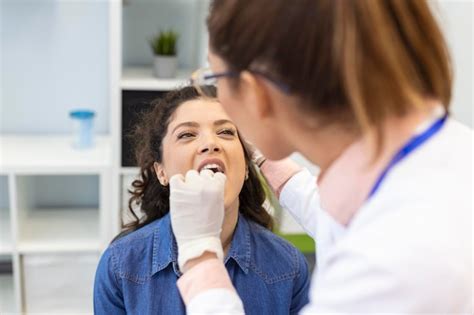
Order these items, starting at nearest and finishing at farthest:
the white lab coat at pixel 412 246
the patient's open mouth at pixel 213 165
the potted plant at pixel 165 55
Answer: the white lab coat at pixel 412 246 < the patient's open mouth at pixel 213 165 < the potted plant at pixel 165 55

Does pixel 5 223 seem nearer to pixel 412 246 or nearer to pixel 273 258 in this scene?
pixel 273 258

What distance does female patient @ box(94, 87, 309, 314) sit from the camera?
119 cm

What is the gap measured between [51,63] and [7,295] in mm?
891

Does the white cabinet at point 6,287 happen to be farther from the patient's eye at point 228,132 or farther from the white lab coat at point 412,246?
the white lab coat at point 412,246

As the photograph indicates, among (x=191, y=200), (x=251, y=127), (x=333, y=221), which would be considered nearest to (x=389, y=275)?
(x=333, y=221)

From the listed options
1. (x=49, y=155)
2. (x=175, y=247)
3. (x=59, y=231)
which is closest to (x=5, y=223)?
(x=59, y=231)

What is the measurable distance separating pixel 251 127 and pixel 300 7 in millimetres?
197

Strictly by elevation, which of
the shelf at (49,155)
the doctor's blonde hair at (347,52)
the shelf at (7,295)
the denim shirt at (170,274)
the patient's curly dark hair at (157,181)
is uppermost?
the doctor's blonde hair at (347,52)

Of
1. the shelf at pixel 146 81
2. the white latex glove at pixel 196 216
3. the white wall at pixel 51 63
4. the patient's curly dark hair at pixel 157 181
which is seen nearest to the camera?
the white latex glove at pixel 196 216

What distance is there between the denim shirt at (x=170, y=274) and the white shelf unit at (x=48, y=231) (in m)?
0.85

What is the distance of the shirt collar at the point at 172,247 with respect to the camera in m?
1.21

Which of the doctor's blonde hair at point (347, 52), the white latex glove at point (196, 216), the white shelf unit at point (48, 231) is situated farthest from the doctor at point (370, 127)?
the white shelf unit at point (48, 231)

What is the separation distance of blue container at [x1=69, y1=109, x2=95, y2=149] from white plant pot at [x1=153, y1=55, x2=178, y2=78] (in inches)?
11.9

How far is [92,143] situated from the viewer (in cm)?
225
